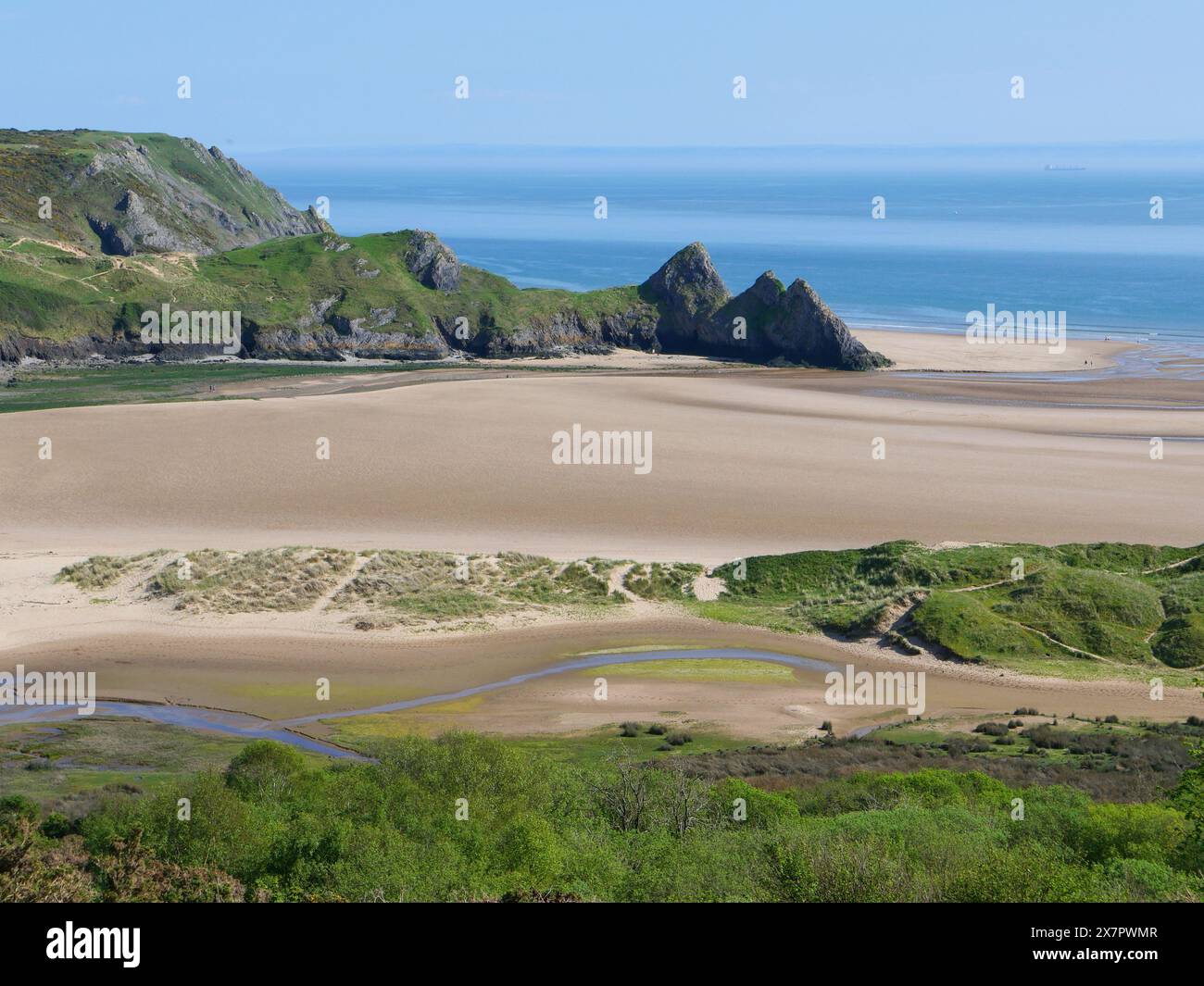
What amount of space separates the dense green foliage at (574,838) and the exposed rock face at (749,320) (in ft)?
236

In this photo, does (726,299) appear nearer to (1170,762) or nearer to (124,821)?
(1170,762)

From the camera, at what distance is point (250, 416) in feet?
244

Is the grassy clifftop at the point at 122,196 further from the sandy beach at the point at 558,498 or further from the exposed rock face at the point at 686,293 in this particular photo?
the sandy beach at the point at 558,498

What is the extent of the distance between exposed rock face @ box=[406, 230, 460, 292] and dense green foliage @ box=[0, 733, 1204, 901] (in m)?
84.0

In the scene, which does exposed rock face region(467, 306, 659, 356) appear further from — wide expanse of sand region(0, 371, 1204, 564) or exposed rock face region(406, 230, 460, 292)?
wide expanse of sand region(0, 371, 1204, 564)

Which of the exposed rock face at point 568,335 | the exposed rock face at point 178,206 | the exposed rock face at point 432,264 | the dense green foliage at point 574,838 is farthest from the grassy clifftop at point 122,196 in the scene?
the dense green foliage at point 574,838

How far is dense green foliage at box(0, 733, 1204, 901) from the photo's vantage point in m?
18.4

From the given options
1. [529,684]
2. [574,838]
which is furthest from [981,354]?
[574,838]

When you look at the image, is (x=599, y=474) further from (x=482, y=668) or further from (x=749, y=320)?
(x=749, y=320)

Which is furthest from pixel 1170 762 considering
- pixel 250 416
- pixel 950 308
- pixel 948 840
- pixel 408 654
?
pixel 950 308

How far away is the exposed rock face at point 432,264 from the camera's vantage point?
355ft

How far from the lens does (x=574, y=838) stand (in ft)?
74.5

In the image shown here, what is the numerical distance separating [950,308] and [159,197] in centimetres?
8333

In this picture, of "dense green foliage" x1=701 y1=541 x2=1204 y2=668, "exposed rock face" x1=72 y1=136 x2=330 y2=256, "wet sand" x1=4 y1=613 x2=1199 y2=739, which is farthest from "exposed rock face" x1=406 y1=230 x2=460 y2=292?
"wet sand" x1=4 y1=613 x2=1199 y2=739
